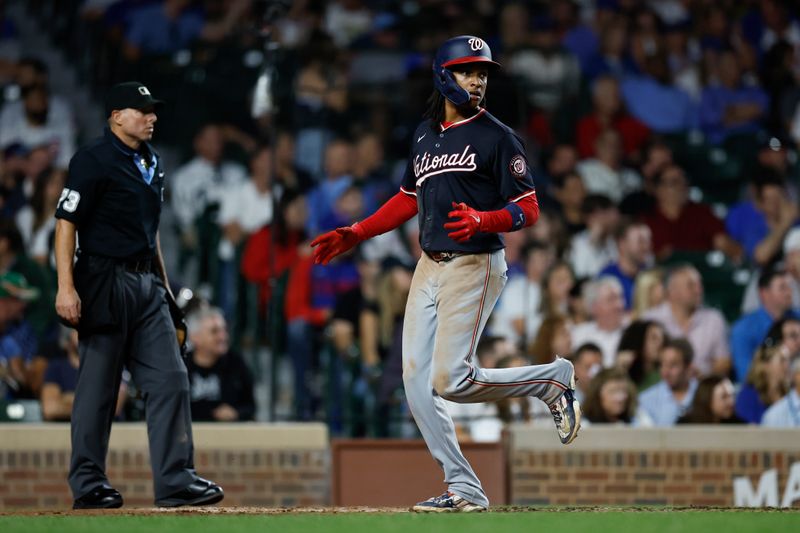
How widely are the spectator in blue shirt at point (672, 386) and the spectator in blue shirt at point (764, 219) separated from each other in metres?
2.03

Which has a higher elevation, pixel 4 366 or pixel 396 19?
pixel 396 19

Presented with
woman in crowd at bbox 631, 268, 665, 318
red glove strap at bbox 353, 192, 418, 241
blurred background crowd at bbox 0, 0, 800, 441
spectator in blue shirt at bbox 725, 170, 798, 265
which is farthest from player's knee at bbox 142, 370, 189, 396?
spectator in blue shirt at bbox 725, 170, 798, 265

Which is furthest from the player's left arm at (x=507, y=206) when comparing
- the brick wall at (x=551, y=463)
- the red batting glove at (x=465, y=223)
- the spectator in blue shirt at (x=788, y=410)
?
the spectator in blue shirt at (x=788, y=410)

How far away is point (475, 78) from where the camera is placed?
689 cm

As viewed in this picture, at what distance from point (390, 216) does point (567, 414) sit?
4.29 ft

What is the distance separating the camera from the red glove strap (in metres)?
7.25

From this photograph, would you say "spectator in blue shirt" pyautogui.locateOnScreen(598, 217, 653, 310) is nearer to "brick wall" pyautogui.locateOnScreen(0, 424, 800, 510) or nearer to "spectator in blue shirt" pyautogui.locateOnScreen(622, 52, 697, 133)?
"spectator in blue shirt" pyautogui.locateOnScreen(622, 52, 697, 133)

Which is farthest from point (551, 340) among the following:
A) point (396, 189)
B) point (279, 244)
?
point (279, 244)

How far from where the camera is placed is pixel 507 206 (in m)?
6.66

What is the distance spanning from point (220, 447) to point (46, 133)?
434cm

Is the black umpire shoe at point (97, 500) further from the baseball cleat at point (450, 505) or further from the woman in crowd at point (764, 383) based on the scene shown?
the woman in crowd at point (764, 383)

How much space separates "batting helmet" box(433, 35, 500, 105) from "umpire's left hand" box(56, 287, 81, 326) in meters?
2.01

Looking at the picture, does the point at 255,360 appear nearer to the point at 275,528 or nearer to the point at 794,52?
the point at 275,528

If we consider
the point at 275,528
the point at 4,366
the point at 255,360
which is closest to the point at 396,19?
the point at 255,360
